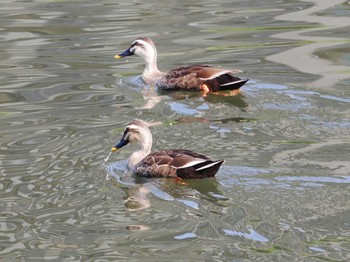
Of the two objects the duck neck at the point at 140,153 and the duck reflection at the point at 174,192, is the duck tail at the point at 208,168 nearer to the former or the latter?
the duck reflection at the point at 174,192

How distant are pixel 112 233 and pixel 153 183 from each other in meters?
1.71

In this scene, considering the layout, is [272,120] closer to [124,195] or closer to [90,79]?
[124,195]

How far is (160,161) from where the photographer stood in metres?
11.0

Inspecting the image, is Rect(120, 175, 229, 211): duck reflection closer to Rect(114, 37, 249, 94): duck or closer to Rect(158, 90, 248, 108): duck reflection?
Rect(158, 90, 248, 108): duck reflection

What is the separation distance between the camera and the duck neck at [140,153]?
11.3m

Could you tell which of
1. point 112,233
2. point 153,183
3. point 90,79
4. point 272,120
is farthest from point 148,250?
point 90,79

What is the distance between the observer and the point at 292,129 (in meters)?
12.0

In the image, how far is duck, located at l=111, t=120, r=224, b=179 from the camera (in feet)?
34.7

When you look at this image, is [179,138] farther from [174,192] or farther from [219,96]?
[219,96]

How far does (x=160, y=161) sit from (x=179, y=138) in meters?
0.98

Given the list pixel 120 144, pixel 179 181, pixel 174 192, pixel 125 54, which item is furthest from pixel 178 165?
pixel 125 54

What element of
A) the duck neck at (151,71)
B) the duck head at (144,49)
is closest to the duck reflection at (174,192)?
the duck neck at (151,71)

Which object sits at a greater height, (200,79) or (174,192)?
(200,79)

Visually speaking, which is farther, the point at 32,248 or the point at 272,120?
the point at 272,120
